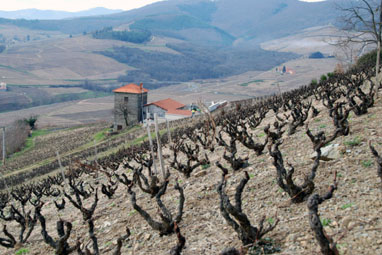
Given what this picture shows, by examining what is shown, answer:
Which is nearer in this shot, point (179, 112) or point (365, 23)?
point (365, 23)

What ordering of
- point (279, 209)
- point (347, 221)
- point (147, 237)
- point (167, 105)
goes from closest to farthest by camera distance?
point (347, 221) < point (279, 209) < point (147, 237) < point (167, 105)

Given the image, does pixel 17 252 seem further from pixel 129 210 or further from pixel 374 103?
pixel 374 103

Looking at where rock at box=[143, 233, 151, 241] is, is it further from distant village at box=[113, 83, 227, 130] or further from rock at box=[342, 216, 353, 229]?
distant village at box=[113, 83, 227, 130]

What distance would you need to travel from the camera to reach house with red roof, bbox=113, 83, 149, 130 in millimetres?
64000

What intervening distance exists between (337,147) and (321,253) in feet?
16.2

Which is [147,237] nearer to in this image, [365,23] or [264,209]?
[264,209]

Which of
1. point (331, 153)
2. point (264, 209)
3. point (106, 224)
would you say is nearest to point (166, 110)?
point (106, 224)

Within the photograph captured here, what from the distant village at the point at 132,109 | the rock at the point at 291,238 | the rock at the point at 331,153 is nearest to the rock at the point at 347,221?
the rock at the point at 291,238

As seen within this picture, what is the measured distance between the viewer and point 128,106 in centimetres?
6425

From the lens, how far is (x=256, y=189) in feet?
31.0

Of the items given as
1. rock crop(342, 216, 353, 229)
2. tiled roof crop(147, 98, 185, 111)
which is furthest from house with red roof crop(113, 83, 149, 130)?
rock crop(342, 216, 353, 229)

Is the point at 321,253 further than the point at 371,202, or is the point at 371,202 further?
the point at 371,202

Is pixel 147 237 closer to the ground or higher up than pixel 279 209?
closer to the ground

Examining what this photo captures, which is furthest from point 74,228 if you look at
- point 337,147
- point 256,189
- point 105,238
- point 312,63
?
point 312,63
